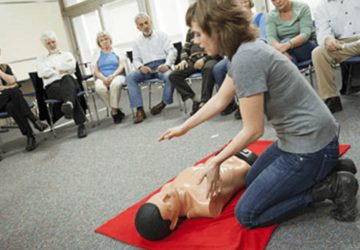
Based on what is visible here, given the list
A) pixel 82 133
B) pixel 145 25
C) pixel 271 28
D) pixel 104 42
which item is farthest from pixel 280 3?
pixel 82 133

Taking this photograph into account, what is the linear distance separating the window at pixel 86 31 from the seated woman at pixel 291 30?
541 centimetres

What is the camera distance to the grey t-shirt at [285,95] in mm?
1173

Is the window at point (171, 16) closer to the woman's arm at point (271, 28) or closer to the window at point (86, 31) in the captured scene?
the window at point (86, 31)

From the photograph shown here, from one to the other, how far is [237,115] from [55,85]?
2235 mm

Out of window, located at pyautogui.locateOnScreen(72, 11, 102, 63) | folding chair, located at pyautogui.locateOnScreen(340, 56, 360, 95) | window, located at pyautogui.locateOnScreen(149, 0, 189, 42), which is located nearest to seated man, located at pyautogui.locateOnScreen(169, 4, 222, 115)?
folding chair, located at pyautogui.locateOnScreen(340, 56, 360, 95)

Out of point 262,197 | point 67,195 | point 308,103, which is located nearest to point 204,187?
point 262,197

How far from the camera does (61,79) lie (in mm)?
4027

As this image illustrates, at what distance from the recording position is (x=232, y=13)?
1.16m

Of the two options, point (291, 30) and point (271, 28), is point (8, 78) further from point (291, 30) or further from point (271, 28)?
point (291, 30)

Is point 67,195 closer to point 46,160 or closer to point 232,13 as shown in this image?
point 46,160

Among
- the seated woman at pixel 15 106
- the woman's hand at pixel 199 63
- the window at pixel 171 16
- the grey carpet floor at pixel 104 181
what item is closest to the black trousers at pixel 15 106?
the seated woman at pixel 15 106

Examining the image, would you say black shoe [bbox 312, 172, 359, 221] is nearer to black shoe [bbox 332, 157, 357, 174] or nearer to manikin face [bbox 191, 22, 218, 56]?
black shoe [bbox 332, 157, 357, 174]

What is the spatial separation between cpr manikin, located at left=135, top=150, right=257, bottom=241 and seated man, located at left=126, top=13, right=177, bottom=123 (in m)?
2.43

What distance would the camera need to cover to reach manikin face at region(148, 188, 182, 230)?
149 cm
